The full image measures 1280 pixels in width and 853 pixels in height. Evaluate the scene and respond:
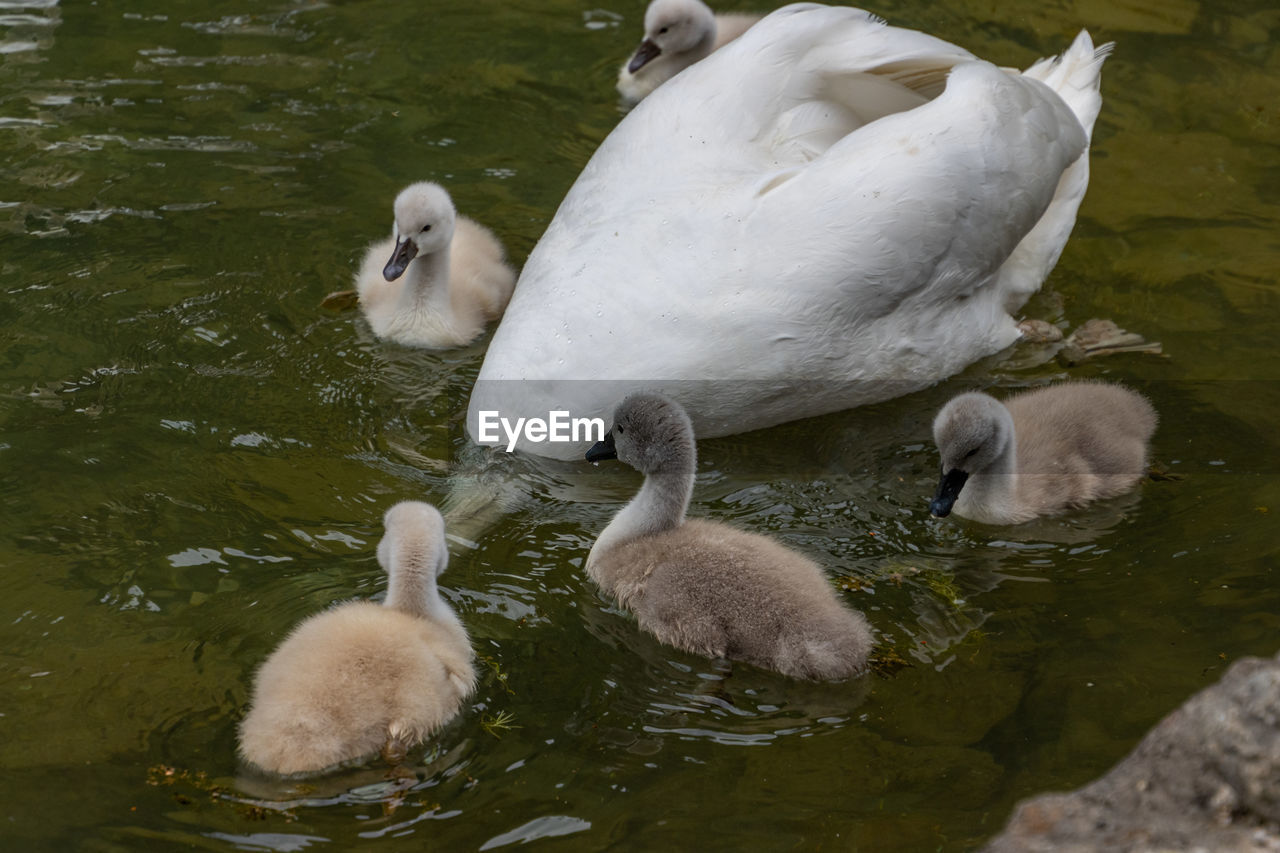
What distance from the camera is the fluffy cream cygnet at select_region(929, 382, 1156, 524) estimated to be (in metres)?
4.62

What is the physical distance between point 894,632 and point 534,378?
1405 mm

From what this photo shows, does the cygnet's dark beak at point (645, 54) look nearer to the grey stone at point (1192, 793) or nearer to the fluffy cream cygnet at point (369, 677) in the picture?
the fluffy cream cygnet at point (369, 677)

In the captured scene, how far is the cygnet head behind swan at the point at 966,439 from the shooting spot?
15.1ft

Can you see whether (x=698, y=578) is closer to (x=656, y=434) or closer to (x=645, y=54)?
(x=656, y=434)

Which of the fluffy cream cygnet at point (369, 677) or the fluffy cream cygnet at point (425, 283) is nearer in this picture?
the fluffy cream cygnet at point (369, 677)

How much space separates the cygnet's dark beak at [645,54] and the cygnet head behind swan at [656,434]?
3.49 meters

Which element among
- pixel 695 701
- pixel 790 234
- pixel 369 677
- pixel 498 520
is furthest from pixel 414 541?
pixel 790 234

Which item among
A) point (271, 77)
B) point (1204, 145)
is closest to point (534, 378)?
point (271, 77)

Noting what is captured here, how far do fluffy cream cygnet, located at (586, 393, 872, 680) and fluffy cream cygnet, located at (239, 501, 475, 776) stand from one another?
1.91 ft

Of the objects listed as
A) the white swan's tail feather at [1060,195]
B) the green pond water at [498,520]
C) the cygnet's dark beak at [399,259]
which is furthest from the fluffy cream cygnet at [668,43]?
the cygnet's dark beak at [399,259]

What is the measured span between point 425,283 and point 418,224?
248 mm

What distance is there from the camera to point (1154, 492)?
4.90 m

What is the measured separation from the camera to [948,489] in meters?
4.65

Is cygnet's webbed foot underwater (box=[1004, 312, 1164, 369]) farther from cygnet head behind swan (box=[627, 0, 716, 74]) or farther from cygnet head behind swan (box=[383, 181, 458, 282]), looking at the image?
cygnet head behind swan (box=[627, 0, 716, 74])
